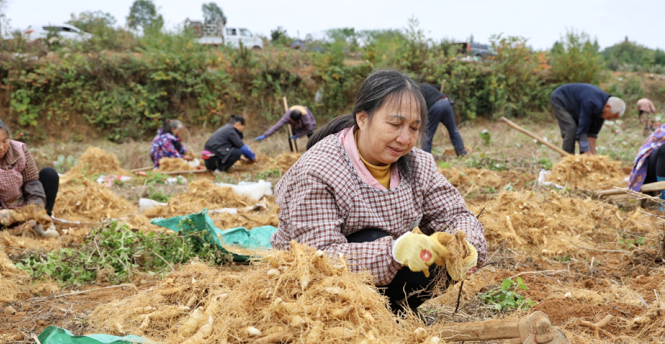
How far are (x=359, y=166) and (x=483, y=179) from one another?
157 inches

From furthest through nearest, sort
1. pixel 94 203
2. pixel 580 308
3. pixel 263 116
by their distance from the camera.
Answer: pixel 263 116 < pixel 94 203 < pixel 580 308

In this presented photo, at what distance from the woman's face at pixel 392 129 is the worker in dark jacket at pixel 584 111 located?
5164 mm

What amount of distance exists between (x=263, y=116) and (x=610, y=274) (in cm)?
1072

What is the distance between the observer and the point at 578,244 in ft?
11.3

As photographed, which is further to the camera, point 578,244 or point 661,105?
point 661,105

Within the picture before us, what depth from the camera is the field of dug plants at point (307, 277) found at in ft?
4.63

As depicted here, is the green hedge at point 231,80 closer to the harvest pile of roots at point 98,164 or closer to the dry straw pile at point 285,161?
the harvest pile of roots at point 98,164

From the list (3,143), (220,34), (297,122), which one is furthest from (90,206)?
(220,34)

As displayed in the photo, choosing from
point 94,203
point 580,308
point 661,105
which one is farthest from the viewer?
point 661,105

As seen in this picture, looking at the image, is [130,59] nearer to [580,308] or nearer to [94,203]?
[94,203]

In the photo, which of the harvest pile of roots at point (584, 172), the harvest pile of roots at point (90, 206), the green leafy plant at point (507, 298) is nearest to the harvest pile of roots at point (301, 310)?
the green leafy plant at point (507, 298)

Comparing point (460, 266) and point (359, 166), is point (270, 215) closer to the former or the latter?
point (359, 166)

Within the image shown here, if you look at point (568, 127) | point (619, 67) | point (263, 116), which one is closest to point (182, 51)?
point (263, 116)

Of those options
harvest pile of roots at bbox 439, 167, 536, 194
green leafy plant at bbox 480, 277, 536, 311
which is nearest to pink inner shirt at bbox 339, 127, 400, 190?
green leafy plant at bbox 480, 277, 536, 311
